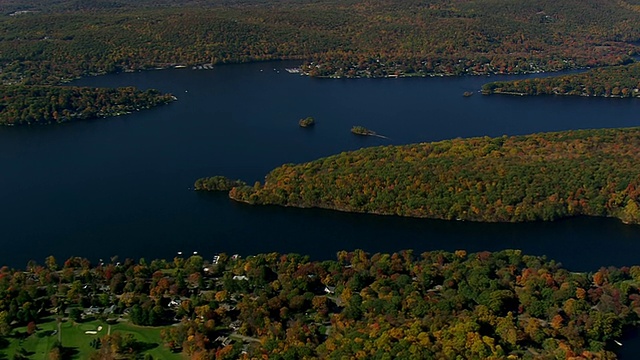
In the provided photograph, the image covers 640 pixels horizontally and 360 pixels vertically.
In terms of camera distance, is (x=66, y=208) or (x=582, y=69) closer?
(x=66, y=208)

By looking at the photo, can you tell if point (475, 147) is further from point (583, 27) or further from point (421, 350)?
point (583, 27)

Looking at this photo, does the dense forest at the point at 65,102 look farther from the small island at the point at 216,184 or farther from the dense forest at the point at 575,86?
the dense forest at the point at 575,86

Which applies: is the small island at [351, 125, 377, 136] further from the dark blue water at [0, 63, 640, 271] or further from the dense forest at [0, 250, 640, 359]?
the dense forest at [0, 250, 640, 359]

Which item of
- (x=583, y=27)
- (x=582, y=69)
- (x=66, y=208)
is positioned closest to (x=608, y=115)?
(x=582, y=69)

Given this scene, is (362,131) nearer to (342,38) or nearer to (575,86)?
(575,86)

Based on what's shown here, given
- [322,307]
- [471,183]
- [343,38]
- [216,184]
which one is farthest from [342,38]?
[322,307]

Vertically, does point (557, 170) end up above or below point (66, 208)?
above

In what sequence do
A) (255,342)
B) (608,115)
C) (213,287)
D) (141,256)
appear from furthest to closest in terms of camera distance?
1. (608,115)
2. (141,256)
3. (213,287)
4. (255,342)
